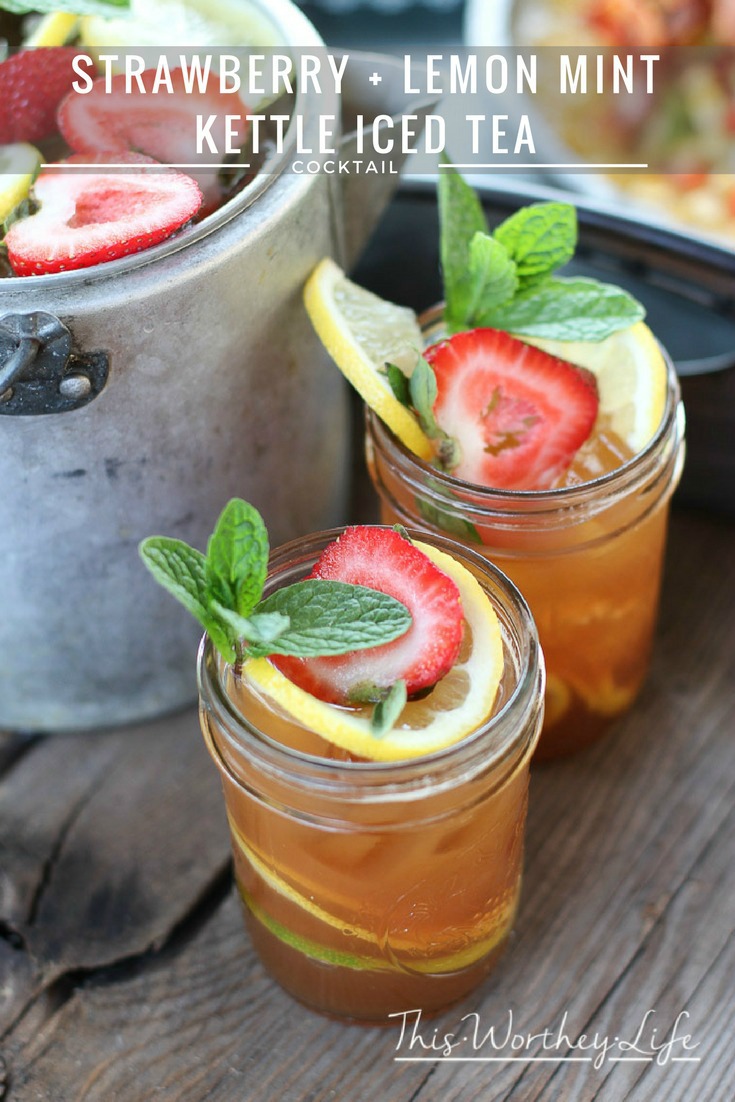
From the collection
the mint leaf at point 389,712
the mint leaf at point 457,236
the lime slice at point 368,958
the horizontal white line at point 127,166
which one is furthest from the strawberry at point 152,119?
the lime slice at point 368,958

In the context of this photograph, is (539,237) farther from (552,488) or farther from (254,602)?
(254,602)

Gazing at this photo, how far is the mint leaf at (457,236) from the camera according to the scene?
0.81 metres

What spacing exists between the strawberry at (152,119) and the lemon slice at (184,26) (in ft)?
0.13

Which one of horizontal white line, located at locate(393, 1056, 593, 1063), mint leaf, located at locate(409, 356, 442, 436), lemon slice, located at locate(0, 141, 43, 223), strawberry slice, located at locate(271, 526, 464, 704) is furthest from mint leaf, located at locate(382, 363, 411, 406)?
horizontal white line, located at locate(393, 1056, 593, 1063)

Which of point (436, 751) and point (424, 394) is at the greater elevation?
point (424, 394)

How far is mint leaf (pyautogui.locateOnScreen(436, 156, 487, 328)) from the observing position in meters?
0.81

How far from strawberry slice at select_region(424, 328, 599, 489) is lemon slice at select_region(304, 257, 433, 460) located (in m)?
0.03

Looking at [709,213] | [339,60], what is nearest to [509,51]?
[709,213]

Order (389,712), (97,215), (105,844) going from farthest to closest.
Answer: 1. (105,844)
2. (97,215)
3. (389,712)

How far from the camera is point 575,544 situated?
0.79 meters

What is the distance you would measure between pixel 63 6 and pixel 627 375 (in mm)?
428

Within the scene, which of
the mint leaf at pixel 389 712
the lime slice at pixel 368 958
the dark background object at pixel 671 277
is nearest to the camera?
the mint leaf at pixel 389 712

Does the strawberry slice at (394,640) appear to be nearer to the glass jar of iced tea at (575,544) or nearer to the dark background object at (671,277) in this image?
the glass jar of iced tea at (575,544)

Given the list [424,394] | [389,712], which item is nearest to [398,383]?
[424,394]
